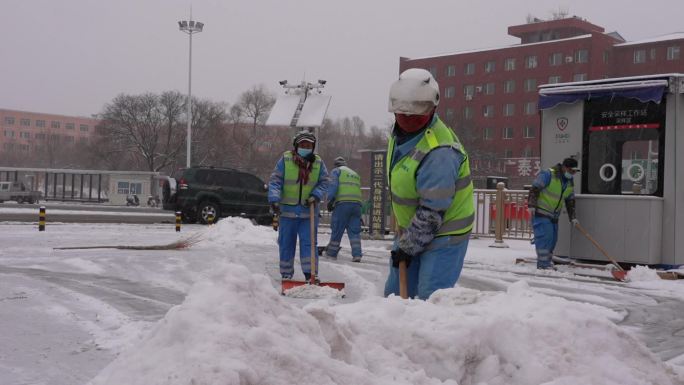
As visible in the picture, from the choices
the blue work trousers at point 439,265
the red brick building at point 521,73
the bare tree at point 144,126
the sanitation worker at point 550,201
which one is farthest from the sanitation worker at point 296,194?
the bare tree at point 144,126

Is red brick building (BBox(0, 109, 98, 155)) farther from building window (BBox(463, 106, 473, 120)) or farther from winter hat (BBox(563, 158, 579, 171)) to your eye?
winter hat (BBox(563, 158, 579, 171))

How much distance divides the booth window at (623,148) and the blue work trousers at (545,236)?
4.00 feet

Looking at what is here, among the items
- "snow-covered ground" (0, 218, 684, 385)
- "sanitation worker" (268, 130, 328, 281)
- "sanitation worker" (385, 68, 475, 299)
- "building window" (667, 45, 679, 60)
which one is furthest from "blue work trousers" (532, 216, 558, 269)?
"building window" (667, 45, 679, 60)

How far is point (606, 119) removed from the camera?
1247cm

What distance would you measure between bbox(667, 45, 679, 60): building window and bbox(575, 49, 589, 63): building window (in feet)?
→ 21.4

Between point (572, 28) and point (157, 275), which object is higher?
point (572, 28)

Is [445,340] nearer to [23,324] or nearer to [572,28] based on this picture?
[23,324]

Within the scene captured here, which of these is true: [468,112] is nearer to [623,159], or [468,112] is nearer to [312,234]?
[623,159]

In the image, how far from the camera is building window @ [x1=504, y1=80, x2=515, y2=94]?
6994cm

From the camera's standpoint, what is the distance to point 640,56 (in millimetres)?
63156

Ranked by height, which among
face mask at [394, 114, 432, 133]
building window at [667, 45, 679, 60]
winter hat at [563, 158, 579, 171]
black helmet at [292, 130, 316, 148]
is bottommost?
face mask at [394, 114, 432, 133]

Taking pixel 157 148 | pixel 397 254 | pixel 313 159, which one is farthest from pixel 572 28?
pixel 397 254

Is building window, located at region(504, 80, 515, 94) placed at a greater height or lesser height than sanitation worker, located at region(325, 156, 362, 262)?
greater

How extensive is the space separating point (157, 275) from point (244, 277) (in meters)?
7.73
